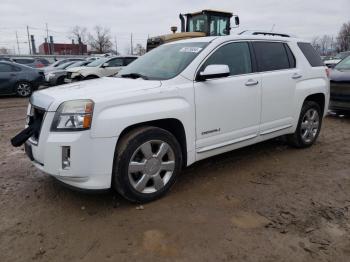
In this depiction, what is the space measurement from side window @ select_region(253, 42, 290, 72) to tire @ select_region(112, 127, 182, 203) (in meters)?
1.87

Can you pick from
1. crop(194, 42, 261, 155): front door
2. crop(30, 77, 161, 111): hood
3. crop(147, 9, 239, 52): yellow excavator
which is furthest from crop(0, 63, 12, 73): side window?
crop(194, 42, 261, 155): front door

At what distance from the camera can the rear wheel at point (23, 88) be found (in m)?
12.9

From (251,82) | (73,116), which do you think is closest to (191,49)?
(251,82)

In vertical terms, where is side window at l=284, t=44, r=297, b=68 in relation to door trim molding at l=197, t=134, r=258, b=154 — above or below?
above

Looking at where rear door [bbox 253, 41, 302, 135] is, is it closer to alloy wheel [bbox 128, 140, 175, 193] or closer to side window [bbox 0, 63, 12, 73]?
alloy wheel [bbox 128, 140, 175, 193]

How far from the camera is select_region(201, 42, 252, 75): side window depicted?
4.23 meters

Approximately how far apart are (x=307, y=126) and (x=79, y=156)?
391 centimetres

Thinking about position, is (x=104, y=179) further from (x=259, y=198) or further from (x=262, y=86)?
(x=262, y=86)

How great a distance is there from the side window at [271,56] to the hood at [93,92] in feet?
5.65

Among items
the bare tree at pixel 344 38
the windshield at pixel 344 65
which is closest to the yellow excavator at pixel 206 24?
the windshield at pixel 344 65

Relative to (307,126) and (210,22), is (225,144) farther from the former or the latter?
(210,22)

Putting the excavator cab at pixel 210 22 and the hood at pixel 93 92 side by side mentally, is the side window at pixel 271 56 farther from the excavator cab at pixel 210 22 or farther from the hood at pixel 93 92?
the excavator cab at pixel 210 22

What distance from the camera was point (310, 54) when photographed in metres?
5.56

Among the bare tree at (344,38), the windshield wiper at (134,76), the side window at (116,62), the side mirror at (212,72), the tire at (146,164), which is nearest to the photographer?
the tire at (146,164)
